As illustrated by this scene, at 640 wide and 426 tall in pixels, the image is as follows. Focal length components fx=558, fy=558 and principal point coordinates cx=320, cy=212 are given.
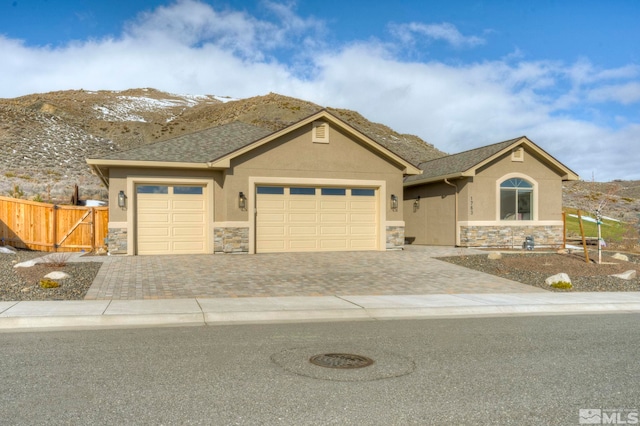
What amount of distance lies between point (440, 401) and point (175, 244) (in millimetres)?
16308

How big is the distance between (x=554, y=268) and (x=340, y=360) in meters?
11.9

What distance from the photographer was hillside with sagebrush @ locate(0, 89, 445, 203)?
41781mm

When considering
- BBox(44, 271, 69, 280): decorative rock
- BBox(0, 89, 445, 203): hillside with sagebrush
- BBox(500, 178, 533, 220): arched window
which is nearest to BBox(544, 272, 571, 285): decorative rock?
BBox(500, 178, 533, 220): arched window

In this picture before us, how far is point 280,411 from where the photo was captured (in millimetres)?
4887

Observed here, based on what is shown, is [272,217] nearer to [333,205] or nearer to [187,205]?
[333,205]

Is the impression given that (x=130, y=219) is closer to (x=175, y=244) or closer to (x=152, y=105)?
(x=175, y=244)

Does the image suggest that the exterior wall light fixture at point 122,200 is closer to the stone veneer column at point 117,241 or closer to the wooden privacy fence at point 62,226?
the stone veneer column at point 117,241

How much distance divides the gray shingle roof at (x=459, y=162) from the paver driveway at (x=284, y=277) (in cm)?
626

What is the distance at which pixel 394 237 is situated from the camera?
22.1 m

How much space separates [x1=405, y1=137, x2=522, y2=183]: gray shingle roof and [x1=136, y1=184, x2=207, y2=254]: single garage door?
10919 millimetres

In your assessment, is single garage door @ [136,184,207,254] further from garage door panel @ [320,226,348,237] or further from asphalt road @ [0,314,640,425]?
asphalt road @ [0,314,640,425]

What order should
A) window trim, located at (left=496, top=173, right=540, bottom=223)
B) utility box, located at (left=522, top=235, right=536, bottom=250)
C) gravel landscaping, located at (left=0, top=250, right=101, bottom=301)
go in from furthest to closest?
1. window trim, located at (left=496, top=173, right=540, bottom=223)
2. utility box, located at (left=522, top=235, right=536, bottom=250)
3. gravel landscaping, located at (left=0, top=250, right=101, bottom=301)

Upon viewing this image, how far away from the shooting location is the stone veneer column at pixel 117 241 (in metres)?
19.4

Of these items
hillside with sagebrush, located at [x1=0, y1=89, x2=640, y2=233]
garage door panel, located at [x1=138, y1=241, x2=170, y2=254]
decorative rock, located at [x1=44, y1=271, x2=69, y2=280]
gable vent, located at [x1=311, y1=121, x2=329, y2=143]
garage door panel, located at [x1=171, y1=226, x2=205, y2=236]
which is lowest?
decorative rock, located at [x1=44, y1=271, x2=69, y2=280]
